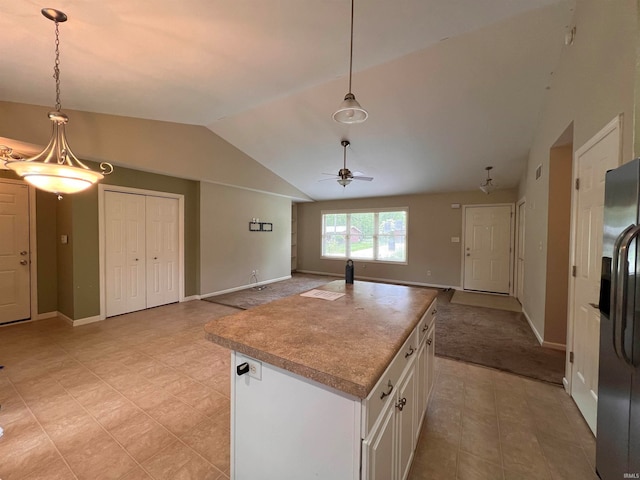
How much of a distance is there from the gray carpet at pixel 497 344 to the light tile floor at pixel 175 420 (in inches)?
9.0

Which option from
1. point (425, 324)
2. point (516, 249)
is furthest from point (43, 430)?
point (516, 249)

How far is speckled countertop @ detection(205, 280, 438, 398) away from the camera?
89 centimetres

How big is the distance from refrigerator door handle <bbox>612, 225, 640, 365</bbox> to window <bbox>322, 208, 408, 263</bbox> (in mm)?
5892

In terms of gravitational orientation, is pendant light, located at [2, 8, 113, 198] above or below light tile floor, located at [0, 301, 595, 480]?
above

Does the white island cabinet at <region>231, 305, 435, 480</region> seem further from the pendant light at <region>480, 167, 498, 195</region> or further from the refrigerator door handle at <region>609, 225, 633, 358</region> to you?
the pendant light at <region>480, 167, 498, 195</region>

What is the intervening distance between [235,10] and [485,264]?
6296 millimetres

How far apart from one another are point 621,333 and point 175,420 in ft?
8.44

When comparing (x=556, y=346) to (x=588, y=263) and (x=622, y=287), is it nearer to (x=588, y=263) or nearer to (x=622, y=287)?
(x=588, y=263)

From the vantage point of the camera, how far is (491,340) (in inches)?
128

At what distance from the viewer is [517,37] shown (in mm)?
2365

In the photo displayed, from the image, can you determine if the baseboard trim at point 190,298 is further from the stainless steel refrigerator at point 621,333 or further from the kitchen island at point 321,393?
the stainless steel refrigerator at point 621,333

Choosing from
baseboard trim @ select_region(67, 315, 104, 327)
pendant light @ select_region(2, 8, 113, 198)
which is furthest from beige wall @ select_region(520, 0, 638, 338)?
baseboard trim @ select_region(67, 315, 104, 327)

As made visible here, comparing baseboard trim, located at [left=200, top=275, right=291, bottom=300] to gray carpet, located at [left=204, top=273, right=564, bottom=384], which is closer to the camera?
gray carpet, located at [left=204, top=273, right=564, bottom=384]

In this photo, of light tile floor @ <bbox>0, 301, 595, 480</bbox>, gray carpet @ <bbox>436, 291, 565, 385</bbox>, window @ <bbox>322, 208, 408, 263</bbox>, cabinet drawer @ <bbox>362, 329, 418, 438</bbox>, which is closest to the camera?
cabinet drawer @ <bbox>362, 329, 418, 438</bbox>
